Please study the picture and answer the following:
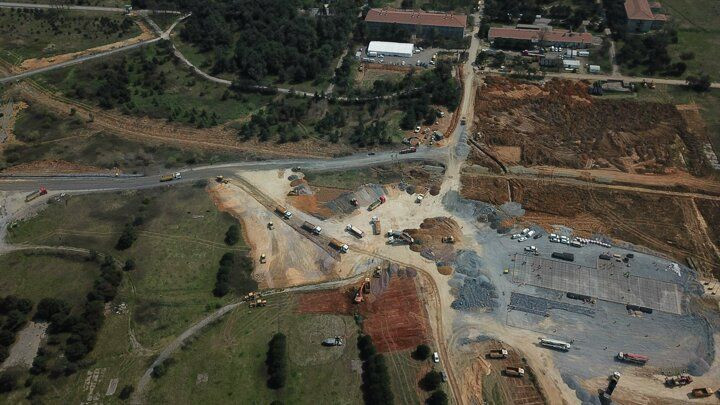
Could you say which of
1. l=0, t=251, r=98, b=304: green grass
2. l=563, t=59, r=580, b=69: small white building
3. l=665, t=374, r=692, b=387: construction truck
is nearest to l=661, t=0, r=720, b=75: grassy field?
l=563, t=59, r=580, b=69: small white building

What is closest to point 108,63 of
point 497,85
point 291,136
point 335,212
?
point 291,136

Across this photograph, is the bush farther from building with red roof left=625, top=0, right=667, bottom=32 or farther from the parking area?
building with red roof left=625, top=0, right=667, bottom=32

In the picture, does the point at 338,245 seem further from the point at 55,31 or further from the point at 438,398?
the point at 55,31

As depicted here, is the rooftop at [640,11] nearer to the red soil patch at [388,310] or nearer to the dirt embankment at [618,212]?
the dirt embankment at [618,212]

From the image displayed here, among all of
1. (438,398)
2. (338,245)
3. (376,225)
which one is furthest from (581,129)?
(438,398)

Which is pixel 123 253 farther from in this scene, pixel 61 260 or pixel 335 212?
pixel 335 212

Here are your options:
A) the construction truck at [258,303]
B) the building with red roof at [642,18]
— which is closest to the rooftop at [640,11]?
the building with red roof at [642,18]
